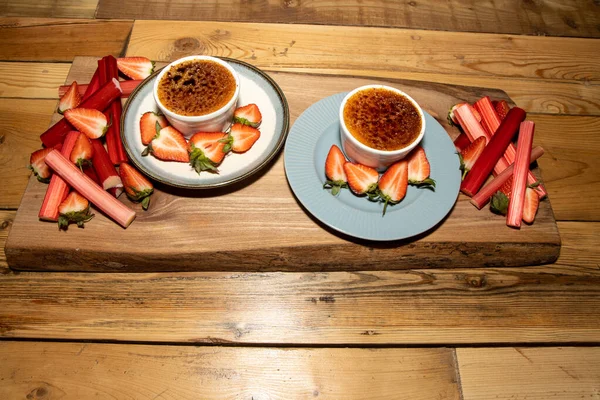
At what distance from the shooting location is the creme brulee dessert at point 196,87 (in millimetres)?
1354

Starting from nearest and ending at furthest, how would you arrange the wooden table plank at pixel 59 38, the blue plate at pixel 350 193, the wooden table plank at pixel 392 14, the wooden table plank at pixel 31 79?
the blue plate at pixel 350 193
the wooden table plank at pixel 31 79
the wooden table plank at pixel 59 38
the wooden table plank at pixel 392 14

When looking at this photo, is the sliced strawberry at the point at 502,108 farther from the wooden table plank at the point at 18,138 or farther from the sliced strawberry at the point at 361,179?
the wooden table plank at the point at 18,138

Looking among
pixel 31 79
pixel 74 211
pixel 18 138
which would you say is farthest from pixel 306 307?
pixel 31 79

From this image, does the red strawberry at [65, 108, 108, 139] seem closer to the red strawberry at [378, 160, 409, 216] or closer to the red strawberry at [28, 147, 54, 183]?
the red strawberry at [28, 147, 54, 183]

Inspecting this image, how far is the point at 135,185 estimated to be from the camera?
1348 mm

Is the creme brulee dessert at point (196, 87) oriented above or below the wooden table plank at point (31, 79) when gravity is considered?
above

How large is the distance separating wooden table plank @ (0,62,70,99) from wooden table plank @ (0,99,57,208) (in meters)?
0.05

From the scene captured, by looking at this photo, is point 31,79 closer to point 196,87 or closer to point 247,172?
point 196,87

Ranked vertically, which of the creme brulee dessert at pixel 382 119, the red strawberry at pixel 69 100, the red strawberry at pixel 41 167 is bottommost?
the red strawberry at pixel 41 167

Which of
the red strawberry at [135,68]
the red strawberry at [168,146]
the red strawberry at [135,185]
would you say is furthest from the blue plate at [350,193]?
the red strawberry at [135,68]

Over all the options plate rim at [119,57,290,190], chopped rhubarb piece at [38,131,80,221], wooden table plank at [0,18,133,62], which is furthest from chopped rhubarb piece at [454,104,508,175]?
wooden table plank at [0,18,133,62]

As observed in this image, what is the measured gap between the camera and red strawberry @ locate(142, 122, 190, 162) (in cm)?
134

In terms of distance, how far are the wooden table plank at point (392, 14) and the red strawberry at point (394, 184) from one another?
107 centimetres

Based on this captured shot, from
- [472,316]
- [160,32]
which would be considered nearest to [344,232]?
[472,316]
